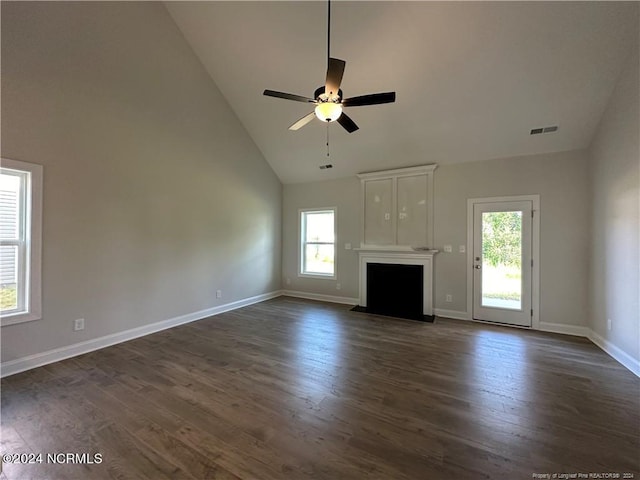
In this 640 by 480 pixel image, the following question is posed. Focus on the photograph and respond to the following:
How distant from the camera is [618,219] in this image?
3.20m

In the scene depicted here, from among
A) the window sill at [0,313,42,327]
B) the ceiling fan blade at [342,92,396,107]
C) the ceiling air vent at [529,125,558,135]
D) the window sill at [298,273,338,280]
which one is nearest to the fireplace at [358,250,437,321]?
the window sill at [298,273,338,280]

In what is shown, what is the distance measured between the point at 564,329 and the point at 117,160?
22.3 ft

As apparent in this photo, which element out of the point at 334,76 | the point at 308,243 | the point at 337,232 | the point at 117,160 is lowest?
the point at 308,243

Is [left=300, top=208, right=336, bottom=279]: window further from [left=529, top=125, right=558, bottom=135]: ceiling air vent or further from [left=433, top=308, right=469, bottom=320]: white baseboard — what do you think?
[left=529, top=125, right=558, bottom=135]: ceiling air vent

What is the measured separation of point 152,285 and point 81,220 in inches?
48.6

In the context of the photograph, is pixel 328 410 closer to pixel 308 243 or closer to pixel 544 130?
pixel 308 243

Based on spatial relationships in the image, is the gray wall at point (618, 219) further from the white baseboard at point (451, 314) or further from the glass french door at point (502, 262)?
the white baseboard at point (451, 314)

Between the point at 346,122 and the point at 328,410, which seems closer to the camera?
the point at 328,410

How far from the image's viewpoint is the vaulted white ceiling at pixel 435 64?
2922mm

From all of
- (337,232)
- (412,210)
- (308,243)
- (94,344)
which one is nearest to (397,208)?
(412,210)

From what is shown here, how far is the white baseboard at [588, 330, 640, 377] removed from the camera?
2.83 meters

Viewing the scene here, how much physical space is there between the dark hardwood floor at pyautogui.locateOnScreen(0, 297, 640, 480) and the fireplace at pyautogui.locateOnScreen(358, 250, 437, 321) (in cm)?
134

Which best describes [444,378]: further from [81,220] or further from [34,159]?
[34,159]

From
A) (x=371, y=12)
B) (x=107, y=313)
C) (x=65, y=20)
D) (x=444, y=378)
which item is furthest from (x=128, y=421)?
(x=371, y=12)
